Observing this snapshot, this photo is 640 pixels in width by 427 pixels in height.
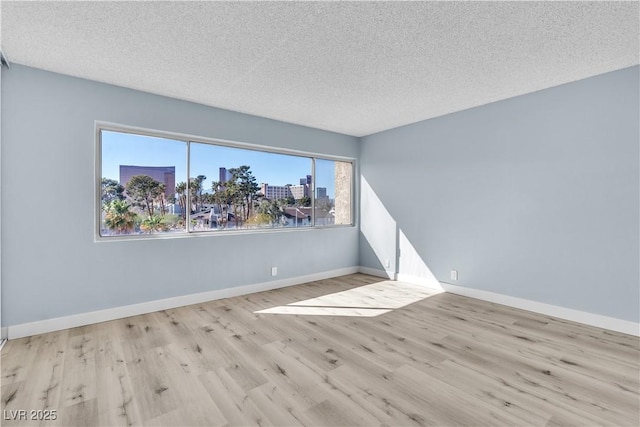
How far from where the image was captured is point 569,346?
2623 mm

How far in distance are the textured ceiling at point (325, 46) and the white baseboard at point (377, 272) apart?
2.84 meters

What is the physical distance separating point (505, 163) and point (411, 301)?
2097 mm

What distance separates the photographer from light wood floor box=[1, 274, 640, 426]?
5.82 ft

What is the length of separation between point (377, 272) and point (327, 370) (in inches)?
127

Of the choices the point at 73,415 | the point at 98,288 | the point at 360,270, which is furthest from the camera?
the point at 360,270

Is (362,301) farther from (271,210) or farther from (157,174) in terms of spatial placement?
(157,174)

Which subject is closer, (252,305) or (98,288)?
(98,288)

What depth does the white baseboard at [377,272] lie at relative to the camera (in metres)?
5.08

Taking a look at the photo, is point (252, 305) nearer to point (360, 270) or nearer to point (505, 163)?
point (360, 270)

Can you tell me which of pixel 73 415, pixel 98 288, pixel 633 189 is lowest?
pixel 73 415

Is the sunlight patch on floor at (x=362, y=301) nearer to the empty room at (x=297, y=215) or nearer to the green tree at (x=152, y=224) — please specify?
the empty room at (x=297, y=215)

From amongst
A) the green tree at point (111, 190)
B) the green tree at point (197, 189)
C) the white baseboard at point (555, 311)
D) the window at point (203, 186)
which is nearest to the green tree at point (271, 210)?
the window at point (203, 186)

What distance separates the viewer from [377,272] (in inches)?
209

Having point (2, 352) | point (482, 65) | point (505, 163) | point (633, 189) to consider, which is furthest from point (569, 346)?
point (2, 352)
